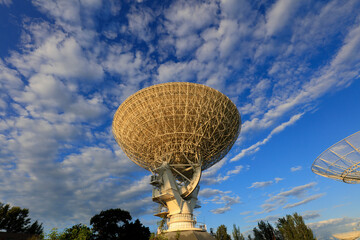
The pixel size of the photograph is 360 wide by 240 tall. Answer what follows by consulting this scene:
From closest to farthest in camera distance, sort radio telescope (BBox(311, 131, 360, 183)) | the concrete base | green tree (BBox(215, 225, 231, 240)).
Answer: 1. radio telescope (BBox(311, 131, 360, 183))
2. the concrete base
3. green tree (BBox(215, 225, 231, 240))

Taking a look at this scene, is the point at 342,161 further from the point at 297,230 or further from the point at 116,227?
the point at 116,227

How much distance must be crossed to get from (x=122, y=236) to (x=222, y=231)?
62.7 ft

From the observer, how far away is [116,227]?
36375 millimetres

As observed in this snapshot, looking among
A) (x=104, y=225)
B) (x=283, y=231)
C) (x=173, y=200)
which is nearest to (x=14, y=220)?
(x=104, y=225)

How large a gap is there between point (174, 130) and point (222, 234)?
25.3 meters

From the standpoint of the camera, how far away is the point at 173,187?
2458 cm

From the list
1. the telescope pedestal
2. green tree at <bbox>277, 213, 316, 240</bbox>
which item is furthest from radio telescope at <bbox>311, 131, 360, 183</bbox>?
green tree at <bbox>277, 213, 316, 240</bbox>

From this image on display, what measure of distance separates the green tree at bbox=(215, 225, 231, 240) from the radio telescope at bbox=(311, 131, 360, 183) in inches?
1122

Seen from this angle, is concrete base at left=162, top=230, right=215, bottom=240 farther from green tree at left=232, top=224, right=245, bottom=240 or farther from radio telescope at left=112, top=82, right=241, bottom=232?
green tree at left=232, top=224, right=245, bottom=240

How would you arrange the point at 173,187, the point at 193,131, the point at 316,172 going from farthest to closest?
the point at 193,131, the point at 173,187, the point at 316,172

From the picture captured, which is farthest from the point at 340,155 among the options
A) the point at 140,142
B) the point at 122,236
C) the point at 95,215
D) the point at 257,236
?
the point at 257,236

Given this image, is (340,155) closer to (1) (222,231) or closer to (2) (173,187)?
(2) (173,187)

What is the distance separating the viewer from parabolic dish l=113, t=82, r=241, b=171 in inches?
1021

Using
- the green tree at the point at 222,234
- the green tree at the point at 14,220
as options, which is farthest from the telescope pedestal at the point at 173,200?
the green tree at the point at 14,220
